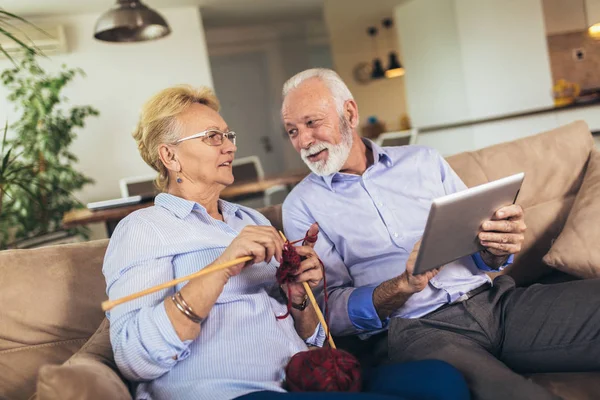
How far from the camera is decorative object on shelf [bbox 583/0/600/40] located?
594cm

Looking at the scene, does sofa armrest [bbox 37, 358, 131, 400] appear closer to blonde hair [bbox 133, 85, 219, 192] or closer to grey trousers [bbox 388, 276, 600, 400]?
blonde hair [bbox 133, 85, 219, 192]

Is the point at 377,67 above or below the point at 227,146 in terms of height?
above

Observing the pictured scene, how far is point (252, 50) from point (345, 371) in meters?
7.64

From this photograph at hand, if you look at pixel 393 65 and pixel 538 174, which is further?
pixel 393 65

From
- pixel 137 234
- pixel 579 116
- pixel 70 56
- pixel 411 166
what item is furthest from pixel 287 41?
pixel 137 234

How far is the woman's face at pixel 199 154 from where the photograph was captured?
1.52 m

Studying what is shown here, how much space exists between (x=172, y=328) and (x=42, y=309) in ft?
1.99

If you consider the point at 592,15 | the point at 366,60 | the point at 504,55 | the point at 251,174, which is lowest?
the point at 251,174

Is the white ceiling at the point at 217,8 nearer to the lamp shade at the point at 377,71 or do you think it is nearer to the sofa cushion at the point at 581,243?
the lamp shade at the point at 377,71

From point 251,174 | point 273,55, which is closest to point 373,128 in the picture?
point 273,55

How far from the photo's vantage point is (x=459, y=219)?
4.28ft

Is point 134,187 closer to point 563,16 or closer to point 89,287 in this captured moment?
point 89,287

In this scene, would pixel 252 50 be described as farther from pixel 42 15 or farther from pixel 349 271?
pixel 349 271

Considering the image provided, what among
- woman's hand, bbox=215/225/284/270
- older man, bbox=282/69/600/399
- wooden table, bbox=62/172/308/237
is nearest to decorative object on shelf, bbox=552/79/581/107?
wooden table, bbox=62/172/308/237
